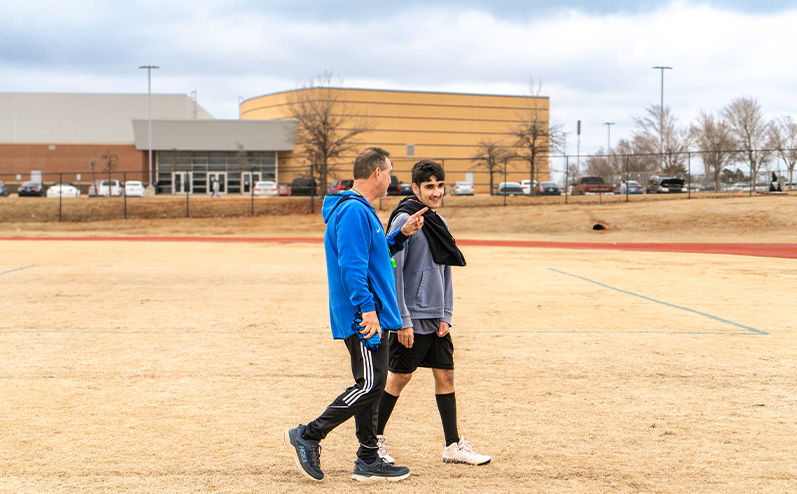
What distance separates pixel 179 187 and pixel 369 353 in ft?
243

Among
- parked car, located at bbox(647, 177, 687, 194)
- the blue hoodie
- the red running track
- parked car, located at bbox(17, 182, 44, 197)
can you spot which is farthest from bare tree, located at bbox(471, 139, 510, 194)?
the blue hoodie

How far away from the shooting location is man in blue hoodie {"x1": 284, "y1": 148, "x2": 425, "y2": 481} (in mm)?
3992

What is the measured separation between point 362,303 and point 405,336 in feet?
1.51

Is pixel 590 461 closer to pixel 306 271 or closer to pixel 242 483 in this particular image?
pixel 242 483

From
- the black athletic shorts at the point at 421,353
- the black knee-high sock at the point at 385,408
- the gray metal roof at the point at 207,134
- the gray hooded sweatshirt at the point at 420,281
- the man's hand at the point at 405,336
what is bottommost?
the black knee-high sock at the point at 385,408

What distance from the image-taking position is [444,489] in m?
4.15

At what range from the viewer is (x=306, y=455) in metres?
4.20

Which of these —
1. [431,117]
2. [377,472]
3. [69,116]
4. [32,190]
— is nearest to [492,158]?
[32,190]

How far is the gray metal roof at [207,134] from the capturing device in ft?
245

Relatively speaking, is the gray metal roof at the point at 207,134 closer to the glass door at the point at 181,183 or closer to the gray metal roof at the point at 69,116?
the glass door at the point at 181,183

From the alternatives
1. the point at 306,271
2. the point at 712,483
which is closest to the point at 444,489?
the point at 712,483

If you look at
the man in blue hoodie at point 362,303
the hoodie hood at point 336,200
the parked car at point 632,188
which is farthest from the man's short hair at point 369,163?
the parked car at point 632,188

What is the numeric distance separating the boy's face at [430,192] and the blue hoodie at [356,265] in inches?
20.0

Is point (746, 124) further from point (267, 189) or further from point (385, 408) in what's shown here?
point (385, 408)
